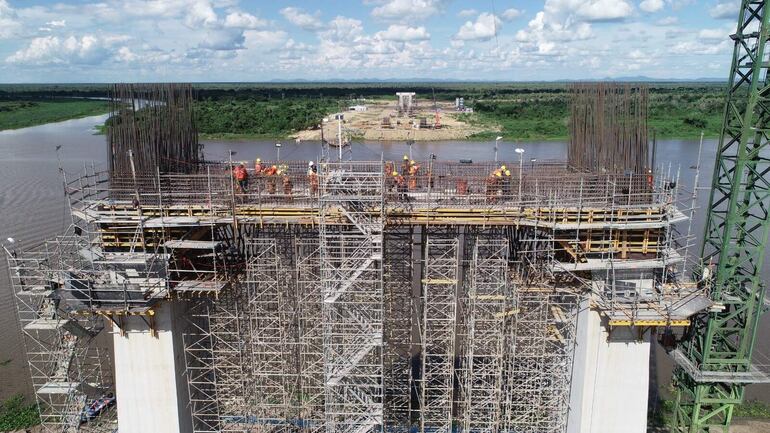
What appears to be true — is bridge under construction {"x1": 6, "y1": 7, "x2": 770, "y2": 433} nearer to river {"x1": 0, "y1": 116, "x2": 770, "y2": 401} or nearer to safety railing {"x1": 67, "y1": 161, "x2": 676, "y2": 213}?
safety railing {"x1": 67, "y1": 161, "x2": 676, "y2": 213}


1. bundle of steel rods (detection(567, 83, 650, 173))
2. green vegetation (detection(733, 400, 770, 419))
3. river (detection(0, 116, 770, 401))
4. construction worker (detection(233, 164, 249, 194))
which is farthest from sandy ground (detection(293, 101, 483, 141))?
green vegetation (detection(733, 400, 770, 419))

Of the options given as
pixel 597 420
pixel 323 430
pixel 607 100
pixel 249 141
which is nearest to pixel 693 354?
pixel 597 420

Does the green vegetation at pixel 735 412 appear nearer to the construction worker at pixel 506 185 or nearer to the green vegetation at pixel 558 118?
the construction worker at pixel 506 185

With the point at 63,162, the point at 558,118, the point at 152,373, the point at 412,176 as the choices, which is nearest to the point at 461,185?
the point at 412,176

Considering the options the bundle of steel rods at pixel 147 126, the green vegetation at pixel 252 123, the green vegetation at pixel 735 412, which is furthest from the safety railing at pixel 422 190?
the green vegetation at pixel 252 123

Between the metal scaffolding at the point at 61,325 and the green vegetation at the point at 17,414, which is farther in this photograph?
the green vegetation at the point at 17,414

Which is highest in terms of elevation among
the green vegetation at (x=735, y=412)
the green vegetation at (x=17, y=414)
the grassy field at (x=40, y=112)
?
the grassy field at (x=40, y=112)

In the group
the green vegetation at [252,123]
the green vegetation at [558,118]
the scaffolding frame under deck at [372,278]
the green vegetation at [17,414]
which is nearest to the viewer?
the scaffolding frame under deck at [372,278]

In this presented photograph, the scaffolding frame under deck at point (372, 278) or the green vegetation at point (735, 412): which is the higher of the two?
the scaffolding frame under deck at point (372, 278)
